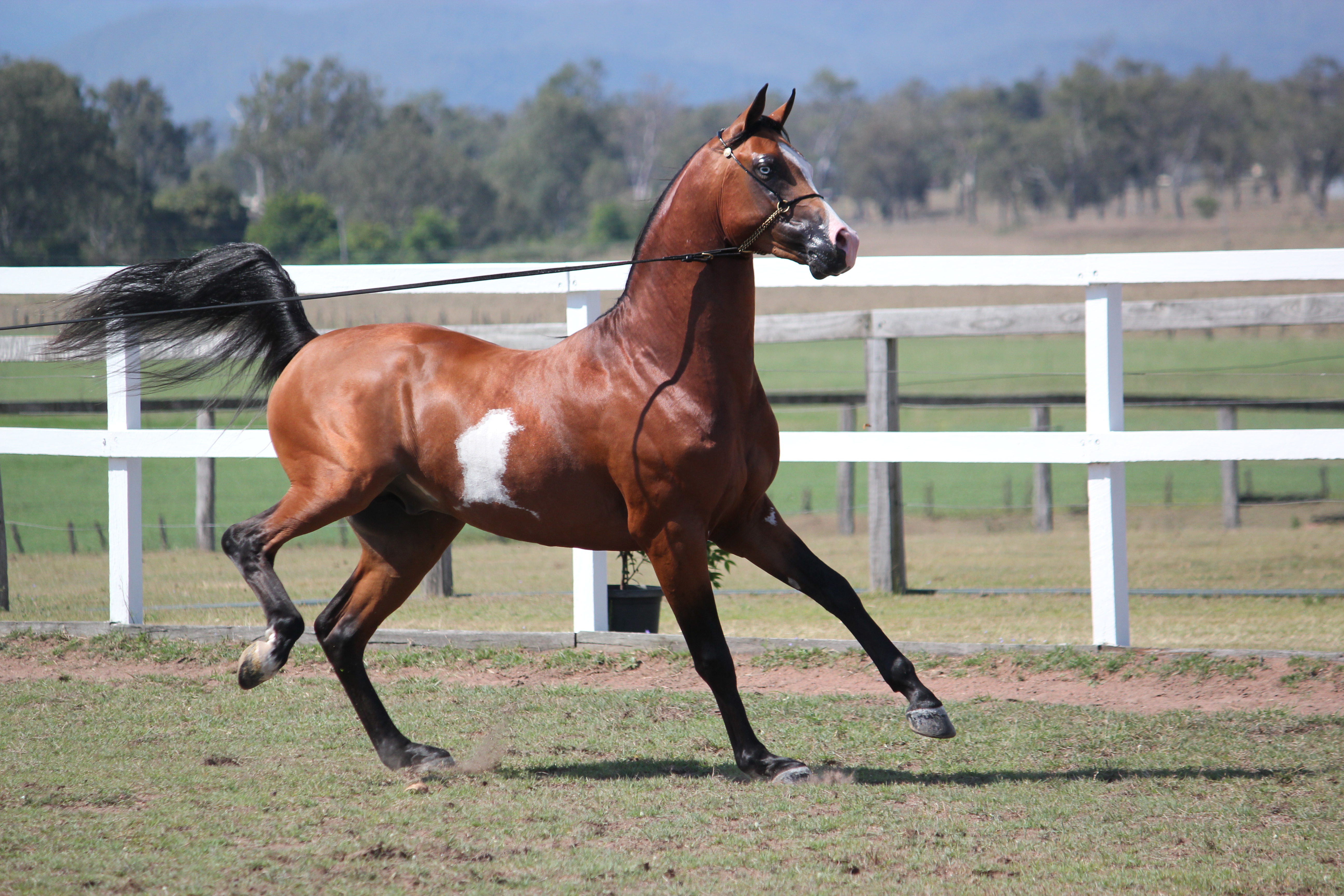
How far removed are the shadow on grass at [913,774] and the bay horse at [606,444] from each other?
0.20 meters

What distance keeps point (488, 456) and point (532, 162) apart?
265 ft

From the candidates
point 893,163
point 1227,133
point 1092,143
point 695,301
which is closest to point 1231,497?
point 695,301

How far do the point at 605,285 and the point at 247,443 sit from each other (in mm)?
2045

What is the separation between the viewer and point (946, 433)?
5.93 metres

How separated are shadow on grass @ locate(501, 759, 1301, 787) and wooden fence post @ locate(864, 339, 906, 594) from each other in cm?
428

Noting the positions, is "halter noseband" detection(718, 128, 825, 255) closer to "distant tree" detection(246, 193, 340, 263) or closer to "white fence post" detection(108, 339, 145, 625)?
"white fence post" detection(108, 339, 145, 625)

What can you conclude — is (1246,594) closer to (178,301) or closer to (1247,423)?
(178,301)

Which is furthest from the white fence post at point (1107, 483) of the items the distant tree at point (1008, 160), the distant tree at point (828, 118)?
the distant tree at point (828, 118)

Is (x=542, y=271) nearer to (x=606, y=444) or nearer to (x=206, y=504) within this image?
(x=606, y=444)

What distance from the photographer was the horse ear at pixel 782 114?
13.7 ft

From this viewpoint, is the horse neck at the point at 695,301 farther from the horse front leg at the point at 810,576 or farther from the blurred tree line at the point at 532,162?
the blurred tree line at the point at 532,162

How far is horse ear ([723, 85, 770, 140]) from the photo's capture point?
13.3 ft

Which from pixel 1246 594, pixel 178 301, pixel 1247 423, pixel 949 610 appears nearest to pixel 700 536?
pixel 178 301

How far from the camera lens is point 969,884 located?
3.28 meters
